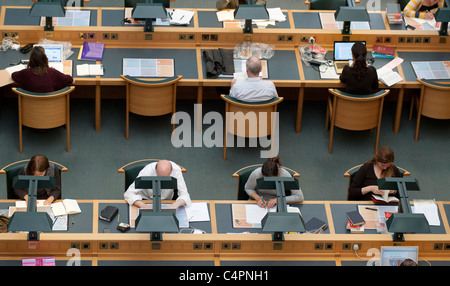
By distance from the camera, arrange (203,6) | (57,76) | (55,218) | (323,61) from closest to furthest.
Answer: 1. (55,218)
2. (57,76)
3. (323,61)
4. (203,6)

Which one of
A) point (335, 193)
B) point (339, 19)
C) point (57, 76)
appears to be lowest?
point (335, 193)

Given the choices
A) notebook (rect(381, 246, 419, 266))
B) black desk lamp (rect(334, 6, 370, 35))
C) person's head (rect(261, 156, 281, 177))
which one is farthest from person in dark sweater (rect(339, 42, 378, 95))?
notebook (rect(381, 246, 419, 266))

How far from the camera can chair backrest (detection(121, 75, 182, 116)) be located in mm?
9367

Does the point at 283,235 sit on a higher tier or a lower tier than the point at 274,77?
lower

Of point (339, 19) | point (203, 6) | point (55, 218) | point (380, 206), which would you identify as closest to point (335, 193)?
point (380, 206)

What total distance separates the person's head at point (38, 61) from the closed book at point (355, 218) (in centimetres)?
345

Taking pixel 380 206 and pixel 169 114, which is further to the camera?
pixel 169 114

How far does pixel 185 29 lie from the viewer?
10.1 meters

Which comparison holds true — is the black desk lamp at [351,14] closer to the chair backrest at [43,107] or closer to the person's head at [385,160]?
the person's head at [385,160]

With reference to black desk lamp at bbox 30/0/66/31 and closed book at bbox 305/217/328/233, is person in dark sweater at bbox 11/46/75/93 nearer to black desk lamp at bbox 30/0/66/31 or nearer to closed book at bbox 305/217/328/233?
black desk lamp at bbox 30/0/66/31

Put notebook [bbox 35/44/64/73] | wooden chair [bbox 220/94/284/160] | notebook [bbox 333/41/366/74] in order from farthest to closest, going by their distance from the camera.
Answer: notebook [bbox 333/41/366/74] → notebook [bbox 35/44/64/73] → wooden chair [bbox 220/94/284/160]

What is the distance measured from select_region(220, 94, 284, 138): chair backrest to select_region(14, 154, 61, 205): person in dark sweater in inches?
79.9
